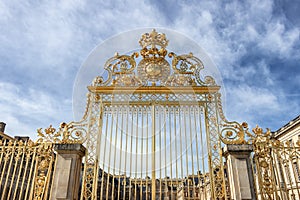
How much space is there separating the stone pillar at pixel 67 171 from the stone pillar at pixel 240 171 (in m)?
3.40

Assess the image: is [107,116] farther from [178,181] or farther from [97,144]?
[178,181]

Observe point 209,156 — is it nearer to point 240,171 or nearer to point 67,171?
point 240,171

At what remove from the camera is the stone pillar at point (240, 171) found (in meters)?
5.34

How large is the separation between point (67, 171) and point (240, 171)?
381 cm

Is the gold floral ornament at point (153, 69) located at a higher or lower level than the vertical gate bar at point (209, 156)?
higher

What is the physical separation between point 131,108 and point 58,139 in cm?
192

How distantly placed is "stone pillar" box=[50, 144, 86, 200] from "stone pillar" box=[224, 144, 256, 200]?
3.40 m

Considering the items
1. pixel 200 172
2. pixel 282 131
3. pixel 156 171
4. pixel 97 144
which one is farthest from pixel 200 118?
pixel 282 131

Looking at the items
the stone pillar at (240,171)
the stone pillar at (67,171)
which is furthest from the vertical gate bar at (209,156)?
the stone pillar at (67,171)

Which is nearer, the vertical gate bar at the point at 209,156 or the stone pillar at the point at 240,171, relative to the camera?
the stone pillar at the point at 240,171

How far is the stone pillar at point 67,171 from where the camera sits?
17.8ft

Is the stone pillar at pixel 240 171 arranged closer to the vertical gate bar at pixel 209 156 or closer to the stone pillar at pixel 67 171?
the vertical gate bar at pixel 209 156

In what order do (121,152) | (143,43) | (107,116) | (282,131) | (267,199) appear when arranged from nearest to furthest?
1. (267,199)
2. (121,152)
3. (107,116)
4. (143,43)
5. (282,131)

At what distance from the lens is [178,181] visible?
5.82m
